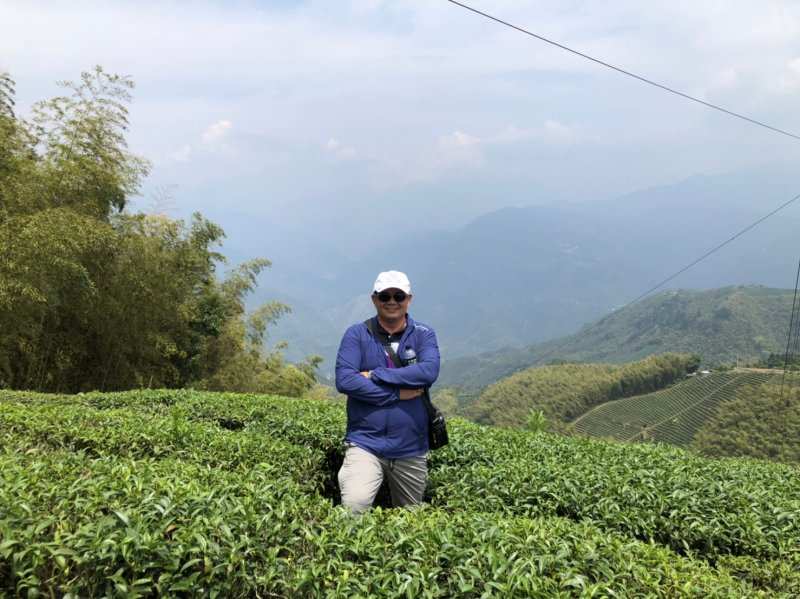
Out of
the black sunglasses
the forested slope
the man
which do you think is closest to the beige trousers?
the man

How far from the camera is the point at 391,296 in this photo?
4043mm

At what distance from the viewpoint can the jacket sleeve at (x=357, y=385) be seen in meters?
3.92

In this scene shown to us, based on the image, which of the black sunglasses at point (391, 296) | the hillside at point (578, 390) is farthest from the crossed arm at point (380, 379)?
the hillside at point (578, 390)

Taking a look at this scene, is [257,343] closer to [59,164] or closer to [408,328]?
[59,164]

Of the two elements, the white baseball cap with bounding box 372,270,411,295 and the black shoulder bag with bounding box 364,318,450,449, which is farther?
the black shoulder bag with bounding box 364,318,450,449

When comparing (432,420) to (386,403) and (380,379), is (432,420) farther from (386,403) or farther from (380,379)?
(380,379)

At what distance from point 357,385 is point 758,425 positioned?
60561mm

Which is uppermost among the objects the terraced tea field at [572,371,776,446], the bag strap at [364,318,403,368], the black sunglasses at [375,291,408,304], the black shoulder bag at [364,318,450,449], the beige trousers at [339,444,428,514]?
the black sunglasses at [375,291,408,304]

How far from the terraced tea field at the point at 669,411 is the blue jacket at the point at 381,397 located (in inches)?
2483

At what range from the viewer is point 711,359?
135125 mm

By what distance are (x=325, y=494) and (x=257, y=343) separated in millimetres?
21355

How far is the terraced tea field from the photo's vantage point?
64.8 metres

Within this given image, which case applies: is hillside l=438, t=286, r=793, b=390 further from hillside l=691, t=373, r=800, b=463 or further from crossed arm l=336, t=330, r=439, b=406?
crossed arm l=336, t=330, r=439, b=406

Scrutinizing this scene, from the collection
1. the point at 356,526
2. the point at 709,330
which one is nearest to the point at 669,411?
the point at 356,526
